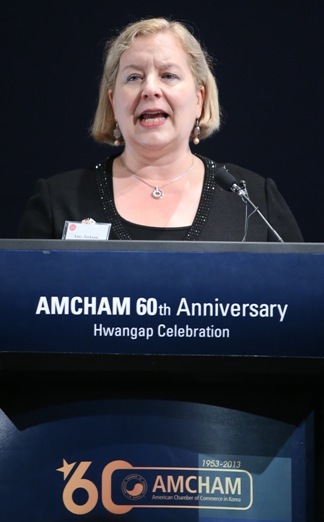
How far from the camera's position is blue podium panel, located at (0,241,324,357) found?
4.37 ft

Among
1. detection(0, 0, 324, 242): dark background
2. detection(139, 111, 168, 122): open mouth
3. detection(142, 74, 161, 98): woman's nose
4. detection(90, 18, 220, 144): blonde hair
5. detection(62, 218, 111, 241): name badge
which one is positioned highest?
detection(0, 0, 324, 242): dark background

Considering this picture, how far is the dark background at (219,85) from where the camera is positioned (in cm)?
336

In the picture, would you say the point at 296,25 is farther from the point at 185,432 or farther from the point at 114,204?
the point at 185,432

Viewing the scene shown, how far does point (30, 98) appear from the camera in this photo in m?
3.39

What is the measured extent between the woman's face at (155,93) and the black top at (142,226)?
14cm

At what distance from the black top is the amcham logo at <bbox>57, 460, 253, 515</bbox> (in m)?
0.84

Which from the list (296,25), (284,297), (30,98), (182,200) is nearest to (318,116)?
(296,25)

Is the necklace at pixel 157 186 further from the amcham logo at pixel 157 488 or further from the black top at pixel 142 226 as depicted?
the amcham logo at pixel 157 488

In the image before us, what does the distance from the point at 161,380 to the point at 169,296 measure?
143 millimetres

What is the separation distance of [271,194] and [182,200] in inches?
9.5

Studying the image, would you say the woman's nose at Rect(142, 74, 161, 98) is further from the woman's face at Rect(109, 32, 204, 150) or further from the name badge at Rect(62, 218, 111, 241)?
the name badge at Rect(62, 218, 111, 241)

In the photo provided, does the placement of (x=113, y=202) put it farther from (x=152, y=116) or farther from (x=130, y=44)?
(x=130, y=44)

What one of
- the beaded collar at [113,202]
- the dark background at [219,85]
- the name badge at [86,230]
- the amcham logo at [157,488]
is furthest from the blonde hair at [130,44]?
the amcham logo at [157,488]

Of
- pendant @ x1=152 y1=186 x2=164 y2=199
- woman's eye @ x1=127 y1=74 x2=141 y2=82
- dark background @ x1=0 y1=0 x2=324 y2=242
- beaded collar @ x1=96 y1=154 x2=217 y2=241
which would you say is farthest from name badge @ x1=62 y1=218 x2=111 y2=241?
dark background @ x1=0 y1=0 x2=324 y2=242
